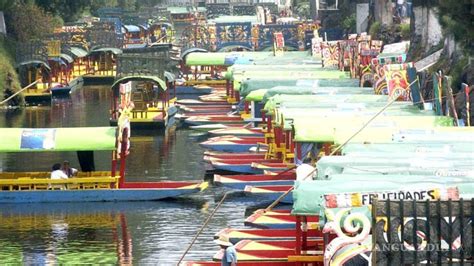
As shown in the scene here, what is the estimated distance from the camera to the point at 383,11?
89.4 m

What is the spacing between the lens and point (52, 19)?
100m

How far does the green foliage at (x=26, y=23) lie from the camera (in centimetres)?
9088

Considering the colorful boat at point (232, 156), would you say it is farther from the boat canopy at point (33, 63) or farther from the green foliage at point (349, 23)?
the green foliage at point (349, 23)

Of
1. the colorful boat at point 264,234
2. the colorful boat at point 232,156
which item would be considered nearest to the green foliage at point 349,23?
the colorful boat at point 232,156

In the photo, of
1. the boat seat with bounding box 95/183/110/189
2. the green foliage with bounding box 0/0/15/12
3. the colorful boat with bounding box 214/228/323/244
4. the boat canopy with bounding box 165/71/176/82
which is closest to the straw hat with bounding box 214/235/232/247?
the colorful boat with bounding box 214/228/323/244

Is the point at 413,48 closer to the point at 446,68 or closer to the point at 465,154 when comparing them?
the point at 446,68

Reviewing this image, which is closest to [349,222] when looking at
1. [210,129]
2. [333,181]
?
[333,181]

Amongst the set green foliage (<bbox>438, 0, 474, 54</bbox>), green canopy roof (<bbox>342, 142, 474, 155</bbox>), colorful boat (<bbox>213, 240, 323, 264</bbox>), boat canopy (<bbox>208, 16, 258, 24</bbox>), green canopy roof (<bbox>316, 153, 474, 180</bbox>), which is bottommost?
boat canopy (<bbox>208, 16, 258, 24</bbox>)

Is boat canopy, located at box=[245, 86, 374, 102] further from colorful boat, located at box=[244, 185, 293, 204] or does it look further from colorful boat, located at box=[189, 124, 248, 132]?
colorful boat, located at box=[244, 185, 293, 204]

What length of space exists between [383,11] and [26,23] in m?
20.8

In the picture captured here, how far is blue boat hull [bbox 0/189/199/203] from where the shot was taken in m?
45.6

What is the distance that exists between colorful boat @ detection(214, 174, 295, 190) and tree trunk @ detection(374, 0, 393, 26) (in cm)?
4241

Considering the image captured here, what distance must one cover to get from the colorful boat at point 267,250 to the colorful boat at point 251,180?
424 inches

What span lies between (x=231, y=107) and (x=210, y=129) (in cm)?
737
